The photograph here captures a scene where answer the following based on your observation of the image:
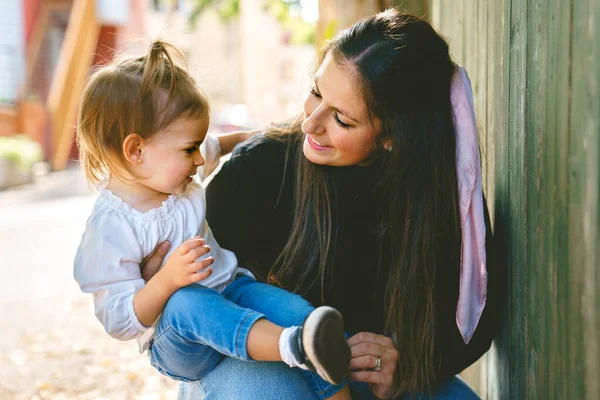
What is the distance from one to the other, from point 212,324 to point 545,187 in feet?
3.25

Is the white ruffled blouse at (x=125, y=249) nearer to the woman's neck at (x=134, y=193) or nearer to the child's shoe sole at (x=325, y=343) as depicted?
the woman's neck at (x=134, y=193)

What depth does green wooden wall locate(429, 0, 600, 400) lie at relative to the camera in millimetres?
1551

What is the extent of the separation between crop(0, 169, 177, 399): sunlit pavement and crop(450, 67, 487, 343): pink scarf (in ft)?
9.60

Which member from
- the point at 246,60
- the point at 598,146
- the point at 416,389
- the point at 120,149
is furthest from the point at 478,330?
the point at 246,60

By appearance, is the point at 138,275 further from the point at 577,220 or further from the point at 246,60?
the point at 246,60

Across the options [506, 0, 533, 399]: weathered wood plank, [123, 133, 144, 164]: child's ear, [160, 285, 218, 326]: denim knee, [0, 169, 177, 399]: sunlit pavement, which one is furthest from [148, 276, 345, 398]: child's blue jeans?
[0, 169, 177, 399]: sunlit pavement

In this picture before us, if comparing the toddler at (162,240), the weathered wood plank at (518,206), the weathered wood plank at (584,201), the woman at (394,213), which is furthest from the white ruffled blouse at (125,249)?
the weathered wood plank at (584,201)

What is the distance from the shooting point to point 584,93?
5.06 feet

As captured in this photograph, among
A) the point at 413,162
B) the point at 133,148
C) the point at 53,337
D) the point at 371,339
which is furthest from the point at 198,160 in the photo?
the point at 53,337

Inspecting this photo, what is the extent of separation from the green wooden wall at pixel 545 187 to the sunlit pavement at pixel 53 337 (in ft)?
9.68

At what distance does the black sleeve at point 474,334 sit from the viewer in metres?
2.35

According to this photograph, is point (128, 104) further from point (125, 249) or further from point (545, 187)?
point (545, 187)

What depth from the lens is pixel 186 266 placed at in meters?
2.14

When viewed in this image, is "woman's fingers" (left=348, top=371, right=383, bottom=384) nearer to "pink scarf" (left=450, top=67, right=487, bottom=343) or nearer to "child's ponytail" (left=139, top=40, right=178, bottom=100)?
"pink scarf" (left=450, top=67, right=487, bottom=343)
